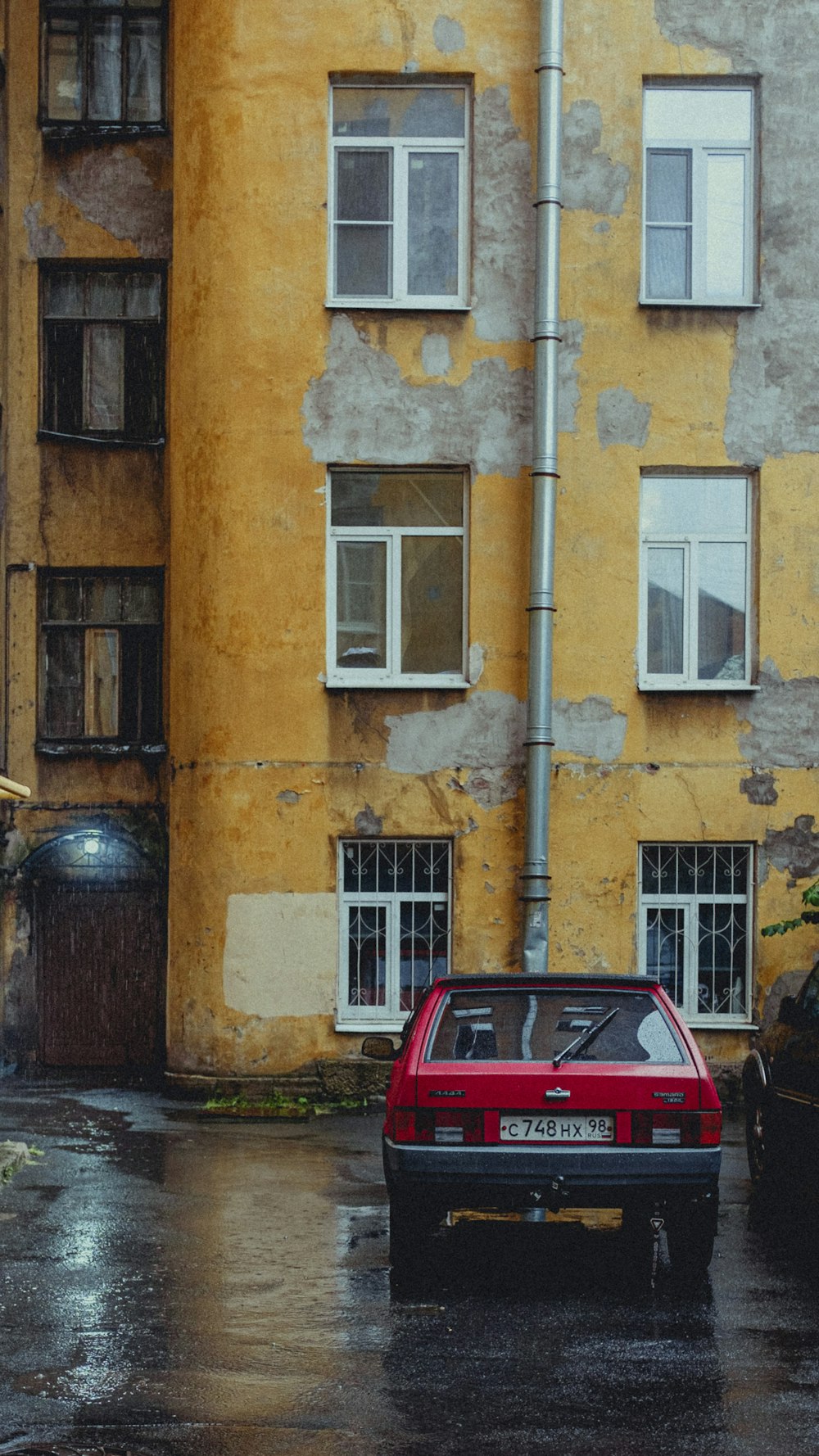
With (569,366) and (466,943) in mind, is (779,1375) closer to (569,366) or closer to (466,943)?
(466,943)

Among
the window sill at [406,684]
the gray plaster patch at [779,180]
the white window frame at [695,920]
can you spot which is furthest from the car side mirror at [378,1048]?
the gray plaster patch at [779,180]

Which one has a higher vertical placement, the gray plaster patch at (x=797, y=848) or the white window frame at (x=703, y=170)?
the white window frame at (x=703, y=170)

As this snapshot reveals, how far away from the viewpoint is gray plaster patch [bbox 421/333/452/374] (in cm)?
1574

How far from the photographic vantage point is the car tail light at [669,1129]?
789 centimetres

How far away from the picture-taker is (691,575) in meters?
15.9

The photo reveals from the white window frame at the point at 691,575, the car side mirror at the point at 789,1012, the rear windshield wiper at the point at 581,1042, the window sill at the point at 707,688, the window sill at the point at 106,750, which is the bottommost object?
the car side mirror at the point at 789,1012

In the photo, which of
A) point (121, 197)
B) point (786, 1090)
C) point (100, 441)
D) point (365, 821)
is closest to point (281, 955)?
point (365, 821)

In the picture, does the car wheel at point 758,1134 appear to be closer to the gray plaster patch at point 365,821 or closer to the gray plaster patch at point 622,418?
the gray plaster patch at point 365,821

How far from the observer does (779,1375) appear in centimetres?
659

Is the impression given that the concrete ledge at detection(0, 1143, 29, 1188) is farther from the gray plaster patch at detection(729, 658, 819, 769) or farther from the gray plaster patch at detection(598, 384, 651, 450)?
the gray plaster patch at detection(598, 384, 651, 450)

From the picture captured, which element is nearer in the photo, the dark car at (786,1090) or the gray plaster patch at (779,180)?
the dark car at (786,1090)

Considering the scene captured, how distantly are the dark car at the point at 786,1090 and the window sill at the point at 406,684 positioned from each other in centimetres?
499

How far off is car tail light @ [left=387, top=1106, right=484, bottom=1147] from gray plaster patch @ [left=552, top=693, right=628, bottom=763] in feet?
26.1

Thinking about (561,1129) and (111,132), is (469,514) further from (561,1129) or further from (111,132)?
(561,1129)
